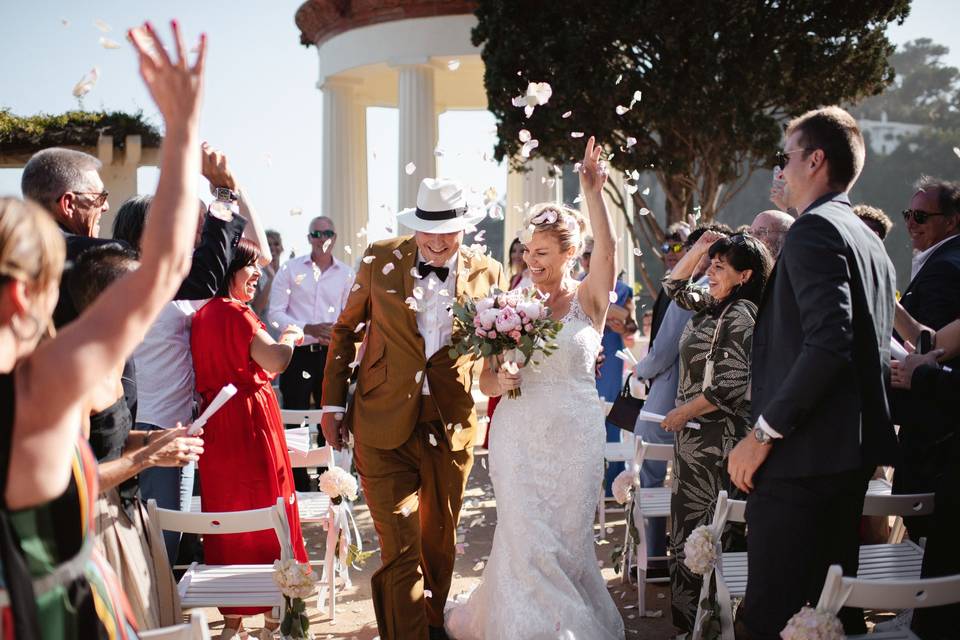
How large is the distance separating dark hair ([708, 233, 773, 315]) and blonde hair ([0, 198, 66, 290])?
3796 millimetres

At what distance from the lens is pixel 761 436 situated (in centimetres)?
336

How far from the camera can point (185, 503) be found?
5.57 meters

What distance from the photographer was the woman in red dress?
16.7 feet

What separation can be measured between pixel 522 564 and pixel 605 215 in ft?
6.18

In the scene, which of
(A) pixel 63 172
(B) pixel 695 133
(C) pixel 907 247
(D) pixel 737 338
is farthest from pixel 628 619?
(C) pixel 907 247

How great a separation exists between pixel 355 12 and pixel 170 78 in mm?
14779

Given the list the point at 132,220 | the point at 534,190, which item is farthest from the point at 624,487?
the point at 534,190

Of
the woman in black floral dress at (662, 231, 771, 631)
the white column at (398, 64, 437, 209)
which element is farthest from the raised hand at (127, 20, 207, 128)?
the white column at (398, 64, 437, 209)

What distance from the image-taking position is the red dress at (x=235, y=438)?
5.09m

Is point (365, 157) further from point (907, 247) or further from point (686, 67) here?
point (907, 247)

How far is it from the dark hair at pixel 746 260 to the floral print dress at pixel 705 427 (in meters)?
0.06

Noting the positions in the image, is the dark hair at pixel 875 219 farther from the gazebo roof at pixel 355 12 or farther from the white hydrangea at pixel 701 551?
the gazebo roof at pixel 355 12

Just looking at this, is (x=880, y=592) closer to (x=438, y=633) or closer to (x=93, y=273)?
(x=93, y=273)

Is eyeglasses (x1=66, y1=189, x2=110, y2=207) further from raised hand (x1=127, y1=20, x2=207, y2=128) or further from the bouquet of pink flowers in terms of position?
raised hand (x1=127, y1=20, x2=207, y2=128)
